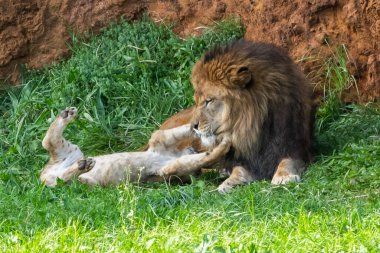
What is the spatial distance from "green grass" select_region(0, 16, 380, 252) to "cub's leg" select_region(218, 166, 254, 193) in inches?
6.3

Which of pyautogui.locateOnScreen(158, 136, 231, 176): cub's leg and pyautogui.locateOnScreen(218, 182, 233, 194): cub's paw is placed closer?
pyautogui.locateOnScreen(218, 182, 233, 194): cub's paw

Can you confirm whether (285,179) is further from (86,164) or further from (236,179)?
(86,164)

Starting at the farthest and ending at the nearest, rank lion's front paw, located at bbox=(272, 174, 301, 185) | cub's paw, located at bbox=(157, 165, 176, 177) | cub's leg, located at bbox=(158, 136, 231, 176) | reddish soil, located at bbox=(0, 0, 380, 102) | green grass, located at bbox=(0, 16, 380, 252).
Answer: reddish soil, located at bbox=(0, 0, 380, 102) < cub's paw, located at bbox=(157, 165, 176, 177) < cub's leg, located at bbox=(158, 136, 231, 176) < lion's front paw, located at bbox=(272, 174, 301, 185) < green grass, located at bbox=(0, 16, 380, 252)

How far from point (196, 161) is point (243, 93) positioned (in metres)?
0.65

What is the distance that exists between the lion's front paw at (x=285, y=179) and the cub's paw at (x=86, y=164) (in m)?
1.34

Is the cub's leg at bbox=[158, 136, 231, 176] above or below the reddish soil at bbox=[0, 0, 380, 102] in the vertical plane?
below

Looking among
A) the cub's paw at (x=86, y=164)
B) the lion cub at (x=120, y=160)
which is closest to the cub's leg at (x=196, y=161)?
the lion cub at (x=120, y=160)

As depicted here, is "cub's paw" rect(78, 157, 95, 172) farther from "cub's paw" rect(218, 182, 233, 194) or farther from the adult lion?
"cub's paw" rect(218, 182, 233, 194)

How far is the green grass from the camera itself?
585 centimetres

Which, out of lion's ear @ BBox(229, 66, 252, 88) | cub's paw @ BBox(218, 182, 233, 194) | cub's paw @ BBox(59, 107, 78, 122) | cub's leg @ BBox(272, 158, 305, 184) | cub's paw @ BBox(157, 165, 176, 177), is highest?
lion's ear @ BBox(229, 66, 252, 88)

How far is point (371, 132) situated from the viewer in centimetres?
859

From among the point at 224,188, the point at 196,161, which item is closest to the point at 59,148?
the point at 196,161

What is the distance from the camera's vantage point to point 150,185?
27.3 ft

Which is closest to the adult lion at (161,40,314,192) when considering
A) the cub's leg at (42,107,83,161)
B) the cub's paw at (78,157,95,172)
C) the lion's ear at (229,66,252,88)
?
the lion's ear at (229,66,252,88)
